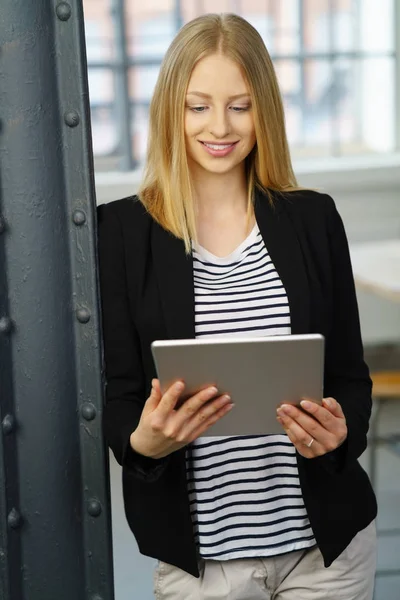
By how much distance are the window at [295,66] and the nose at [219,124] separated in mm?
3734

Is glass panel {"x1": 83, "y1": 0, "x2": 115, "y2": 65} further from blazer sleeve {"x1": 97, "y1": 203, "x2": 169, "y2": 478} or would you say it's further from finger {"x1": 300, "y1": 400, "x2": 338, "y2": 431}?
finger {"x1": 300, "y1": 400, "x2": 338, "y2": 431}

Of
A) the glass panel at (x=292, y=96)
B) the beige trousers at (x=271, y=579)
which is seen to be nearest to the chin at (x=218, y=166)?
the beige trousers at (x=271, y=579)

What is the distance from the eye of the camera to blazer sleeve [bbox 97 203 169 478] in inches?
54.5

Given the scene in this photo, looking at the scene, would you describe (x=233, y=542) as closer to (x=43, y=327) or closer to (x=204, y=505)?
(x=204, y=505)

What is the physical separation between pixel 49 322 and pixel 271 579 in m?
0.56

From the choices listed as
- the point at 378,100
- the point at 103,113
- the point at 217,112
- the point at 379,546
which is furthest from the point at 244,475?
the point at 378,100

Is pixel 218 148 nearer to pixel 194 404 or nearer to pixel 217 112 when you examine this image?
pixel 217 112

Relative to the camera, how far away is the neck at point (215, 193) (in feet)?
5.15

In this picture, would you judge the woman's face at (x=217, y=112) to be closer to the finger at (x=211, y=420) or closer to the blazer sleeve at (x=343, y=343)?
the blazer sleeve at (x=343, y=343)

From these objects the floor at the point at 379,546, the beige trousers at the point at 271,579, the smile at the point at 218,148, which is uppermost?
the smile at the point at 218,148

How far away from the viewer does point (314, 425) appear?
1.31m

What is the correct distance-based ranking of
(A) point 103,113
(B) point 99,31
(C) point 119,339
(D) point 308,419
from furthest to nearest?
(A) point 103,113 < (B) point 99,31 < (C) point 119,339 < (D) point 308,419

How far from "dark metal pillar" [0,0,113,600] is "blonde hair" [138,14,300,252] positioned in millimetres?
312

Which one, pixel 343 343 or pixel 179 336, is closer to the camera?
pixel 179 336
